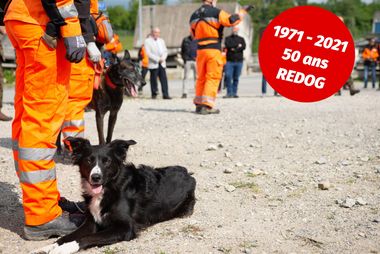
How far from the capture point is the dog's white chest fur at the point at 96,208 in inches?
161

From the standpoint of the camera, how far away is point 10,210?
191 inches

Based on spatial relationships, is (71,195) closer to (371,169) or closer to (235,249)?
(235,249)

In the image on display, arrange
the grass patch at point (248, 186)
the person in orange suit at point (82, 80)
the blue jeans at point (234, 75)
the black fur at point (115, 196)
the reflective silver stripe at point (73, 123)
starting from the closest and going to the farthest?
the black fur at point (115, 196) → the person in orange suit at point (82, 80) → the grass patch at point (248, 186) → the reflective silver stripe at point (73, 123) → the blue jeans at point (234, 75)

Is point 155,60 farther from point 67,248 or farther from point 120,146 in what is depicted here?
point 67,248

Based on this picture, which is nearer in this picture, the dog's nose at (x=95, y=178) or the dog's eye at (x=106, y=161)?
the dog's nose at (x=95, y=178)

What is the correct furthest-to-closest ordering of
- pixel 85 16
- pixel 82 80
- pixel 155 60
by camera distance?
pixel 155 60
pixel 82 80
pixel 85 16

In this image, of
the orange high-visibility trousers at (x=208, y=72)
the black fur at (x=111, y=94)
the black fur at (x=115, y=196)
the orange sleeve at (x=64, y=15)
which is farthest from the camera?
the orange high-visibility trousers at (x=208, y=72)

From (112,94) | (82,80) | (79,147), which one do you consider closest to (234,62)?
(112,94)

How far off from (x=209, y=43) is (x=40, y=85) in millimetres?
7356

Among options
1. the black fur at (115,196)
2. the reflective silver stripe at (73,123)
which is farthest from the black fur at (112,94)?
the black fur at (115,196)

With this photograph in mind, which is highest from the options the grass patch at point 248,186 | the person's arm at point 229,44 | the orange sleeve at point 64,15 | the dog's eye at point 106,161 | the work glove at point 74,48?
the orange sleeve at point 64,15

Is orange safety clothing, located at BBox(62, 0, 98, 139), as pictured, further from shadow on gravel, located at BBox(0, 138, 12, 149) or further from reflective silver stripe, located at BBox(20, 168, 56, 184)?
shadow on gravel, located at BBox(0, 138, 12, 149)

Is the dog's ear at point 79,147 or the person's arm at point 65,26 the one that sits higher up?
the person's arm at point 65,26

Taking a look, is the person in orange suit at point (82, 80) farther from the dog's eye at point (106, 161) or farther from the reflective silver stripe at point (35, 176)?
the reflective silver stripe at point (35, 176)
